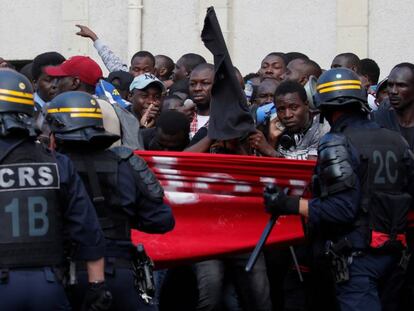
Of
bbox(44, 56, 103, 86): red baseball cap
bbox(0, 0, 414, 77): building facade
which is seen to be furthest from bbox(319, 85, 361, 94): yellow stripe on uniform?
bbox(0, 0, 414, 77): building facade

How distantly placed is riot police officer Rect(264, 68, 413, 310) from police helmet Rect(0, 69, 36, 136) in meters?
1.85

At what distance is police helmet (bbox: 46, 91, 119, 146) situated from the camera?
24.8 feet

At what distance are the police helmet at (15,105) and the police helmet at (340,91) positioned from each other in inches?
84.2

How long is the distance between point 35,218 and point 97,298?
58 centimetres

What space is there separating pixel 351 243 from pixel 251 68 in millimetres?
7961

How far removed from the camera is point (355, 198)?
803 centimetres

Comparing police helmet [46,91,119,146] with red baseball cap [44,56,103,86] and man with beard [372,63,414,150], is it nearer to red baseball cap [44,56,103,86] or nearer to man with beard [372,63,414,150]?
red baseball cap [44,56,103,86]

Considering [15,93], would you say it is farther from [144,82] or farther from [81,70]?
[144,82]

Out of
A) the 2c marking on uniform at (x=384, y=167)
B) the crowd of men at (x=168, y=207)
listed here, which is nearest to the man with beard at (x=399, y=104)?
the crowd of men at (x=168, y=207)

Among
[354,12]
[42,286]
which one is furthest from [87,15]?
[42,286]

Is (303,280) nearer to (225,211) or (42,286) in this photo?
(225,211)

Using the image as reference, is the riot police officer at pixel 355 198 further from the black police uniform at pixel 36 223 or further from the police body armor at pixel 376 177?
the black police uniform at pixel 36 223

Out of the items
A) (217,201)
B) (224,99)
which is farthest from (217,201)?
(224,99)

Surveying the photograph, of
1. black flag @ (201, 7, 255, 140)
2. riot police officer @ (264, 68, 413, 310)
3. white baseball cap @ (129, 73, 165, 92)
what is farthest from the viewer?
white baseball cap @ (129, 73, 165, 92)
